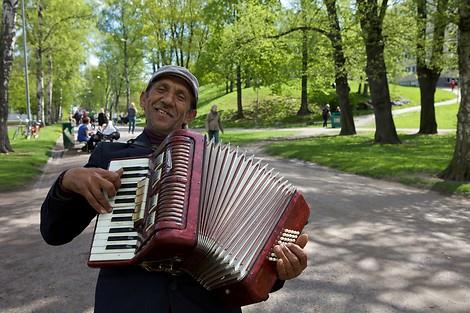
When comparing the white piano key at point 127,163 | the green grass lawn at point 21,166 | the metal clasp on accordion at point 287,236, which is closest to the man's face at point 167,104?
the white piano key at point 127,163

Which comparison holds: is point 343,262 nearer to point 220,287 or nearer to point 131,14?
point 220,287

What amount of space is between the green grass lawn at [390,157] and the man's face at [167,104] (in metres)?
9.12

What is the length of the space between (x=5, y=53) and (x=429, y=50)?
1602cm

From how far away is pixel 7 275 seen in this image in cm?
514

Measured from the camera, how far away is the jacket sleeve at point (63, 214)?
192 cm

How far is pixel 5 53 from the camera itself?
16438 mm

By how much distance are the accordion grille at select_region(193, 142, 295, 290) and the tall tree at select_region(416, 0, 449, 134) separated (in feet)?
39.4

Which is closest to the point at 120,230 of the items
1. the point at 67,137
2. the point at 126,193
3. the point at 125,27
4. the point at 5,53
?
the point at 126,193

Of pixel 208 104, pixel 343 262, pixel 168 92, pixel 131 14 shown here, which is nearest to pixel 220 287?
pixel 168 92

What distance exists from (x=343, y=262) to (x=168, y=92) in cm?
396

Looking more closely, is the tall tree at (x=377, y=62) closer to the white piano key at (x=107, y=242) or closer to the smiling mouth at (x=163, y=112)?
the smiling mouth at (x=163, y=112)

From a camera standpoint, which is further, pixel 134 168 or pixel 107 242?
pixel 134 168

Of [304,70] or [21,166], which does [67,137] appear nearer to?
[21,166]

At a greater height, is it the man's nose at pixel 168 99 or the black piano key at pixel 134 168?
the man's nose at pixel 168 99
